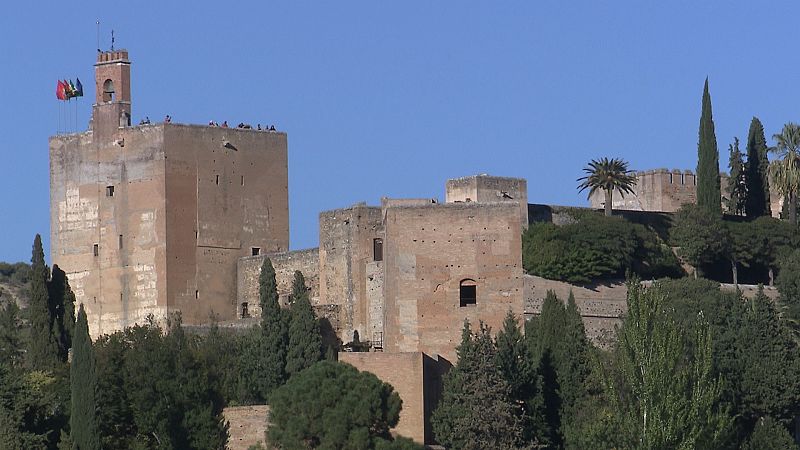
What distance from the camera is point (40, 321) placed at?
175 ft

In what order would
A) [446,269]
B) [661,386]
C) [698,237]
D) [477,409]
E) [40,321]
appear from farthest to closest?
[698,237] < [40,321] < [446,269] < [477,409] < [661,386]

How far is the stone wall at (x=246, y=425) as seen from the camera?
151ft

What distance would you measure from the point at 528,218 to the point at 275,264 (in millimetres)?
7324

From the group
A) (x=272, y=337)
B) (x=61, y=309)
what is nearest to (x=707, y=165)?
(x=272, y=337)

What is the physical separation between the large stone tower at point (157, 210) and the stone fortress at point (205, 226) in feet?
0.08

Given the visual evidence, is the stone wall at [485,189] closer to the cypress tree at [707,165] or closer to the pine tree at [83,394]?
the cypress tree at [707,165]

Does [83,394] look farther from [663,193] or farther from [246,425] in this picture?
[663,193]

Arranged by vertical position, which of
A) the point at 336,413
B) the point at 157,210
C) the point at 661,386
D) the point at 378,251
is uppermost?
the point at 157,210

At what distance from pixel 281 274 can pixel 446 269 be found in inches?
363

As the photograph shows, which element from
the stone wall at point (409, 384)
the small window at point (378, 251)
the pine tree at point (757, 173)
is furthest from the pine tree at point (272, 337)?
the pine tree at point (757, 173)

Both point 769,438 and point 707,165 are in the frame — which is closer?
point 769,438

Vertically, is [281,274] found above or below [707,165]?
below

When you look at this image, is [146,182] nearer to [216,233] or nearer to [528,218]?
[216,233]

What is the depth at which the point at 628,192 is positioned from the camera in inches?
2373
